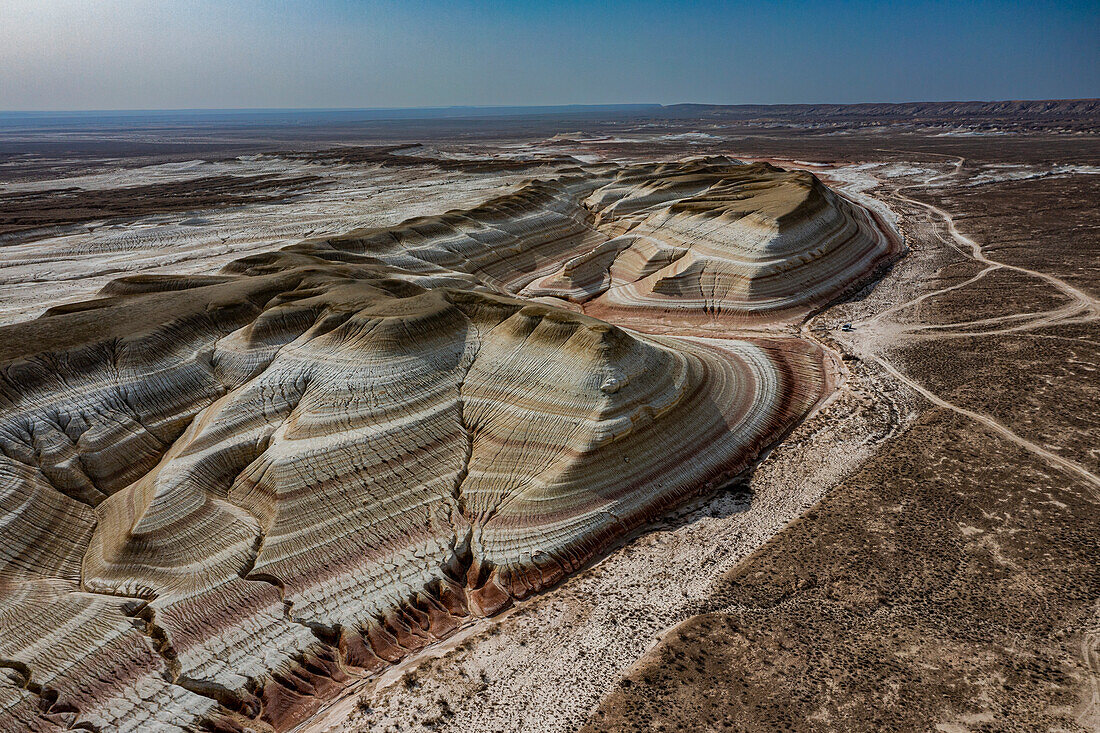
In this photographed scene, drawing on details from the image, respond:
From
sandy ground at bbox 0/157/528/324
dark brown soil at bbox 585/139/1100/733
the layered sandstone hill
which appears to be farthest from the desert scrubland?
sandy ground at bbox 0/157/528/324

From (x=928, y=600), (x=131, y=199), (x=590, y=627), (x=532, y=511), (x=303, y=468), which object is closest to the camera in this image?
(x=928, y=600)

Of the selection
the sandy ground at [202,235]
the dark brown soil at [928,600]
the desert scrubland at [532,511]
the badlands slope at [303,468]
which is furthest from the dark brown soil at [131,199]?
the dark brown soil at [928,600]

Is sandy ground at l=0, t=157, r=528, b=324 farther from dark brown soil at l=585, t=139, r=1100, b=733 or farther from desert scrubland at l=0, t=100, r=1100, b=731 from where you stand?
dark brown soil at l=585, t=139, r=1100, b=733

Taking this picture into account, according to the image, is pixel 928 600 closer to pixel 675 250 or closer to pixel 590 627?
pixel 590 627

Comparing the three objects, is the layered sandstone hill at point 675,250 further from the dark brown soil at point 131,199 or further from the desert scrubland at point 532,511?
the dark brown soil at point 131,199

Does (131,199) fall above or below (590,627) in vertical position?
above

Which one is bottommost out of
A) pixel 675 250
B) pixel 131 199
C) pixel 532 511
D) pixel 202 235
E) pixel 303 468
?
pixel 532 511

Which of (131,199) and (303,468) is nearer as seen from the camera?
(303,468)

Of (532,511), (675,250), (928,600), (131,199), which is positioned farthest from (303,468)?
(131,199)

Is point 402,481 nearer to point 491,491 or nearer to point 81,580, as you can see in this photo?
point 491,491
